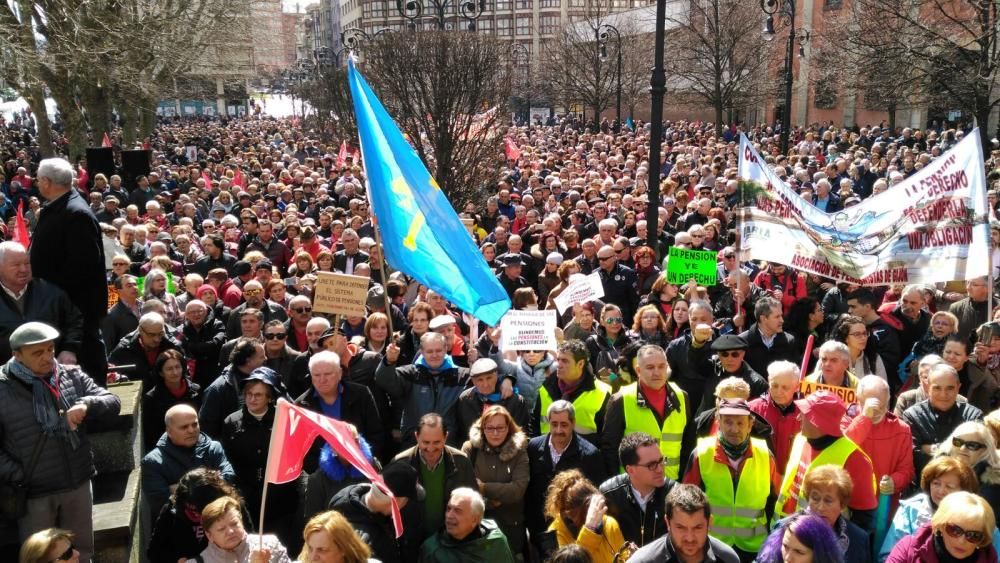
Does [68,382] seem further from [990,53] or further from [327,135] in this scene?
[327,135]

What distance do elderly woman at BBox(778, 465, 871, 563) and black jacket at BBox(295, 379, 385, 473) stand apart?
286cm

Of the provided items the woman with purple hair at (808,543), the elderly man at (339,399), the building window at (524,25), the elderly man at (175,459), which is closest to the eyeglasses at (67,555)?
the elderly man at (175,459)

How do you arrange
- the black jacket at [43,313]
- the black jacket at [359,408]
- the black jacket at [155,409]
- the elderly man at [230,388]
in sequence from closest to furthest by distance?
1. the black jacket at [43,313]
2. the black jacket at [359,408]
3. the elderly man at [230,388]
4. the black jacket at [155,409]

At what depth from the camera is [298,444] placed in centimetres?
451

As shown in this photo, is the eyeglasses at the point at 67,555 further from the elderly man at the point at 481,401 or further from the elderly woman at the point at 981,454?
the elderly woman at the point at 981,454

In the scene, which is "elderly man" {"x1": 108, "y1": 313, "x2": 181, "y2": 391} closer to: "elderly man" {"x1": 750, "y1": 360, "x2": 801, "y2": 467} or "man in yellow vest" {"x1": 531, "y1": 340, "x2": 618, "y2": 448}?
"man in yellow vest" {"x1": 531, "y1": 340, "x2": 618, "y2": 448}

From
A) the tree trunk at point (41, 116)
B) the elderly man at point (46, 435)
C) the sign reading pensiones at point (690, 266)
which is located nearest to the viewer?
the elderly man at point (46, 435)

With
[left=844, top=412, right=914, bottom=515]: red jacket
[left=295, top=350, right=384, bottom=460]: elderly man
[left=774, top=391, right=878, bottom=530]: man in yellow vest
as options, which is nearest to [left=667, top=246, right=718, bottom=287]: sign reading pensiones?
[left=844, top=412, right=914, bottom=515]: red jacket

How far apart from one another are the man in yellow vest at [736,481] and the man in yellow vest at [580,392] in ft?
3.77

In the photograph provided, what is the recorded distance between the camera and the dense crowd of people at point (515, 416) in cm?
448

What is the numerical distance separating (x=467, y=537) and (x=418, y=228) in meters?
2.80

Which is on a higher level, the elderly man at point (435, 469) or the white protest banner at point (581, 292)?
the white protest banner at point (581, 292)

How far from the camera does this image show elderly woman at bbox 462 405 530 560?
5.46 meters

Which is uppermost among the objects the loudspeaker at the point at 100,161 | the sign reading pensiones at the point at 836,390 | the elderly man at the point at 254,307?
the loudspeaker at the point at 100,161
